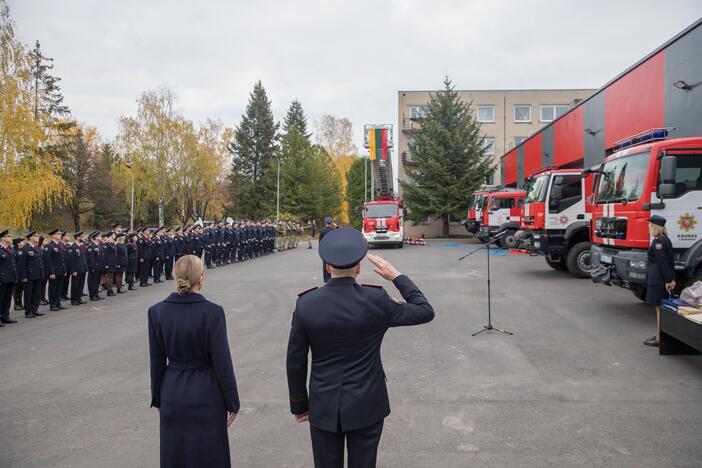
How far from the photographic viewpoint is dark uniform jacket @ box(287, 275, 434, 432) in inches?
97.5

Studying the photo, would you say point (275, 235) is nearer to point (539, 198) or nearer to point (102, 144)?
point (539, 198)

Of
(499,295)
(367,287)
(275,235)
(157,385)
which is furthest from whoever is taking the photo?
(275,235)

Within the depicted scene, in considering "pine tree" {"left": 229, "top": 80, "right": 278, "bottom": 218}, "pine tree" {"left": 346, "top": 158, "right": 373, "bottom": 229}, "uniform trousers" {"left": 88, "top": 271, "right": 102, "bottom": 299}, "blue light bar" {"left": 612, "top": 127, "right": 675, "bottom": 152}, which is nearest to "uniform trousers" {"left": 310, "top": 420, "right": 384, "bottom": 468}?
"blue light bar" {"left": 612, "top": 127, "right": 675, "bottom": 152}

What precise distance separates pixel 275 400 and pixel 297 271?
12.0 meters

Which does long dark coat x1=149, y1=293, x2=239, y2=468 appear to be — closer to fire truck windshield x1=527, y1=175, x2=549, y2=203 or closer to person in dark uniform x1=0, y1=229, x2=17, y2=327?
person in dark uniform x1=0, y1=229, x2=17, y2=327

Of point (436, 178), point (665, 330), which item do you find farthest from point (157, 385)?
point (436, 178)

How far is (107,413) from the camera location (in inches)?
193

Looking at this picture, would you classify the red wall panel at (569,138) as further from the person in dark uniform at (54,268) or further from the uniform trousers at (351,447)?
the uniform trousers at (351,447)

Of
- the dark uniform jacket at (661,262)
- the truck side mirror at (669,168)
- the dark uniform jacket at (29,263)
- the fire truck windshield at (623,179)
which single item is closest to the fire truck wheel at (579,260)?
the fire truck windshield at (623,179)

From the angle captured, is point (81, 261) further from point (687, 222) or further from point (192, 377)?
point (687, 222)

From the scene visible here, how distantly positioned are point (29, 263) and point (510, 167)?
31.7 metres

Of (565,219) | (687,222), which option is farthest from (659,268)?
(565,219)

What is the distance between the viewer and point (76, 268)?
11.7m

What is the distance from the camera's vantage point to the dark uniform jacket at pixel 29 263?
1030cm
